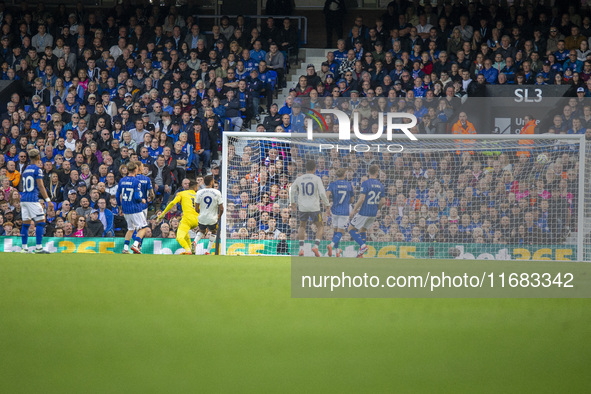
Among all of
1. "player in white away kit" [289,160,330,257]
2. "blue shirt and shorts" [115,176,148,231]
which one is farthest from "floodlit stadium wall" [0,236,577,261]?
"blue shirt and shorts" [115,176,148,231]

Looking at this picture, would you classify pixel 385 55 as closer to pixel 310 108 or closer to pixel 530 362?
pixel 310 108

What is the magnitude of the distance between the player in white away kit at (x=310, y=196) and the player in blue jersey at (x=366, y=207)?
56 cm

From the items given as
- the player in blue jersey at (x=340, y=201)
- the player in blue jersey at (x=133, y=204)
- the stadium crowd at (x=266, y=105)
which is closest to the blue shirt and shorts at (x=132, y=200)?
the player in blue jersey at (x=133, y=204)

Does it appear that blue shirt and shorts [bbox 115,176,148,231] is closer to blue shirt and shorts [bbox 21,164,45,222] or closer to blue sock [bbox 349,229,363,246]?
blue shirt and shorts [bbox 21,164,45,222]

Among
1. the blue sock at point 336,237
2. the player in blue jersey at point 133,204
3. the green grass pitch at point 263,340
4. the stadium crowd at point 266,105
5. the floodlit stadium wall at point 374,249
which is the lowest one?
the green grass pitch at point 263,340

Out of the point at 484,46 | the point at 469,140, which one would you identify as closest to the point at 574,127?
the point at 469,140

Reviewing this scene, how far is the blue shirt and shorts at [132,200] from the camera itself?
491 inches

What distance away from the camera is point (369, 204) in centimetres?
1183

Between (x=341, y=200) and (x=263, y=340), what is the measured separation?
6.43m

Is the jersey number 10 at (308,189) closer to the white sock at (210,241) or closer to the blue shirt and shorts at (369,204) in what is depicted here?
the blue shirt and shorts at (369,204)

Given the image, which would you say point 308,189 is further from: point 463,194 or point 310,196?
point 463,194

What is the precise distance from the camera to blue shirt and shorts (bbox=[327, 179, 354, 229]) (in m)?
11.9

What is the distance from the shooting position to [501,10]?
54.6 feet

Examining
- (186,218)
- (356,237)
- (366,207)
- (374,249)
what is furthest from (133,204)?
(374,249)
